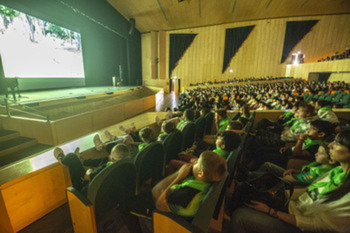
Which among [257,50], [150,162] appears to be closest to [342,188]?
[150,162]

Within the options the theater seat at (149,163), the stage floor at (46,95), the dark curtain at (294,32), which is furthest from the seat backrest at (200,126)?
the dark curtain at (294,32)

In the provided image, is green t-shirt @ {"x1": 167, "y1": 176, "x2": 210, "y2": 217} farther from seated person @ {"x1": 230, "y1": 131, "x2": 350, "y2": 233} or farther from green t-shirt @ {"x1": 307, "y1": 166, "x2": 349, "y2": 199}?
green t-shirt @ {"x1": 307, "y1": 166, "x2": 349, "y2": 199}

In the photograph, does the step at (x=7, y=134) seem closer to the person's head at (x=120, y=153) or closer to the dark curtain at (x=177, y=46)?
the person's head at (x=120, y=153)

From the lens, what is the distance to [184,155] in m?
1.98

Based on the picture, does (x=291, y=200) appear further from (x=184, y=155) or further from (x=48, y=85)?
(x=48, y=85)

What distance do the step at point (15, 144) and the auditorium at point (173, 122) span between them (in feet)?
0.08

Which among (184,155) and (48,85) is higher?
(48,85)

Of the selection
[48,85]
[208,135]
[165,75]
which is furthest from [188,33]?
[208,135]

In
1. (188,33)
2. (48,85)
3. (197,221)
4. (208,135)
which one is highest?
(188,33)

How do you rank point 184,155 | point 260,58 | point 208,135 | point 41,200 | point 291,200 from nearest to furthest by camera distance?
point 291,200 < point 41,200 < point 184,155 < point 208,135 < point 260,58

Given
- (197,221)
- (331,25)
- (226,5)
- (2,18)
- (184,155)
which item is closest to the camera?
(197,221)

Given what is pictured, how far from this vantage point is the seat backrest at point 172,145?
5.77 ft

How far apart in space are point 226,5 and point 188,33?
445 cm

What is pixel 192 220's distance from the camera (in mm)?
923
